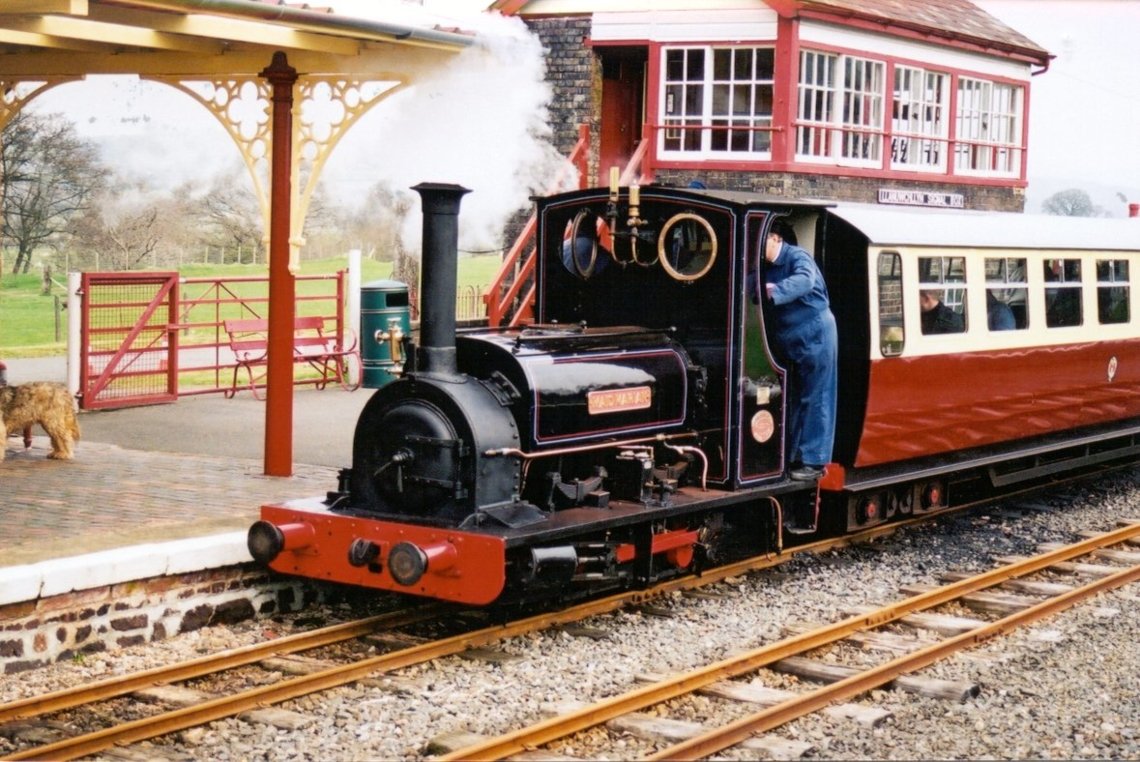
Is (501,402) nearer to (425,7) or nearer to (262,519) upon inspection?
(262,519)

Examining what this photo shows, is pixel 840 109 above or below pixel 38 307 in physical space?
above

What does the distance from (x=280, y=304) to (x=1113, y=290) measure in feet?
23.2

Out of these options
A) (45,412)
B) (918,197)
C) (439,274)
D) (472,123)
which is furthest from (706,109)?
(439,274)

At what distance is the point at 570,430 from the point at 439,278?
106 centimetres

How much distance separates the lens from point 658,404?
26.4 feet

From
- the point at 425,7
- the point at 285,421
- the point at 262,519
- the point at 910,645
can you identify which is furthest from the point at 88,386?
the point at 910,645

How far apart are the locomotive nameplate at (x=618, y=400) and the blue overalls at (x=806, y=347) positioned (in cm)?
101

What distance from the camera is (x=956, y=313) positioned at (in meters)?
10.2

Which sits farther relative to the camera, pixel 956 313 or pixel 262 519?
pixel 956 313

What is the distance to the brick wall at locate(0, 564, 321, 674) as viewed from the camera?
6691 millimetres

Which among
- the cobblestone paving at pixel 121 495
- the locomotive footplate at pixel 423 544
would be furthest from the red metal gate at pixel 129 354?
the locomotive footplate at pixel 423 544

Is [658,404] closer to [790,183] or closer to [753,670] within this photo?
[753,670]

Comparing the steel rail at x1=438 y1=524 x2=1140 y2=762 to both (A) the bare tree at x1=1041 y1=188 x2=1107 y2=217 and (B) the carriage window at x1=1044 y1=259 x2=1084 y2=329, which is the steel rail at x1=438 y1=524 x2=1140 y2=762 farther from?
(A) the bare tree at x1=1041 y1=188 x2=1107 y2=217

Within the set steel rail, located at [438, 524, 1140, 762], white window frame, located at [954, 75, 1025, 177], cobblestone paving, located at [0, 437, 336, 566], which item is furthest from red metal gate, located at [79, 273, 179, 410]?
white window frame, located at [954, 75, 1025, 177]
